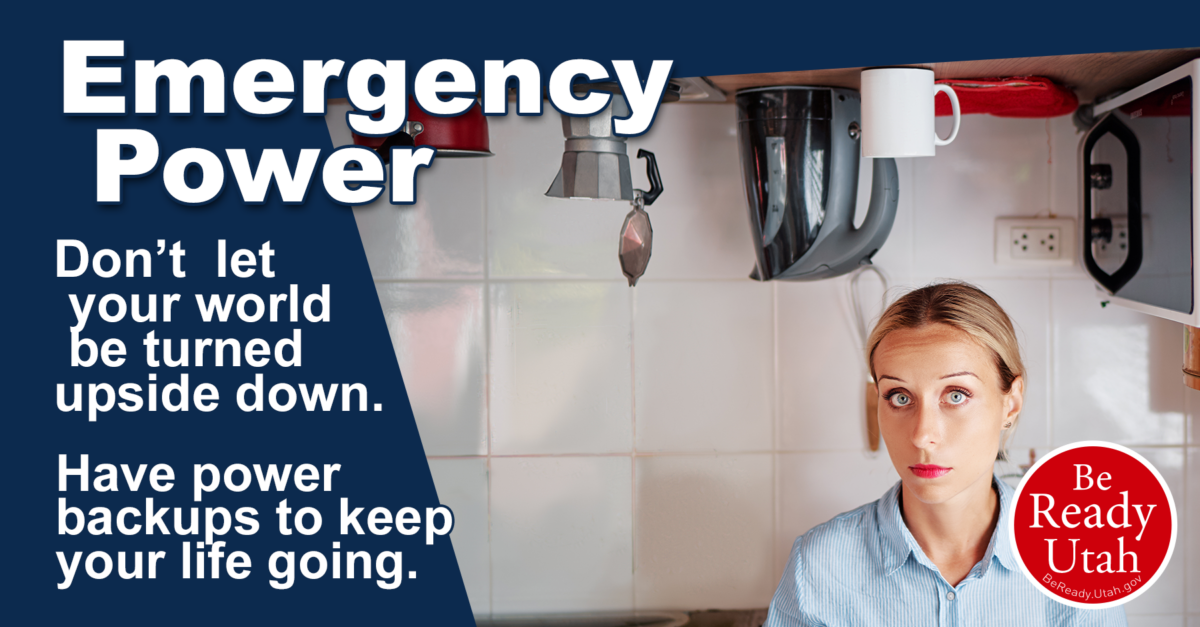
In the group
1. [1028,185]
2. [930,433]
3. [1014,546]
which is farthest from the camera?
[1028,185]

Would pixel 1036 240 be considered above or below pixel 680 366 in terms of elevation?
above

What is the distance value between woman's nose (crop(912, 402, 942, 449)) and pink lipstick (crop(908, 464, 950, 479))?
0.02 m

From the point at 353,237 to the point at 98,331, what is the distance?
41cm

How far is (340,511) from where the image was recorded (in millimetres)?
1345

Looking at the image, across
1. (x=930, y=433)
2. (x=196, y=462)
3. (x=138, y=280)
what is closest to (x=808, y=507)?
(x=930, y=433)

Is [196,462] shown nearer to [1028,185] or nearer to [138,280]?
[138,280]

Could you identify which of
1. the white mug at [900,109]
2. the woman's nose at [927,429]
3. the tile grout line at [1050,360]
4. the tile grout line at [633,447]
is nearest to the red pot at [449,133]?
the tile grout line at [633,447]


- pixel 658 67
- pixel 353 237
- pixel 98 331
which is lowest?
pixel 98 331

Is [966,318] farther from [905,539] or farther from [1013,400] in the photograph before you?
[905,539]

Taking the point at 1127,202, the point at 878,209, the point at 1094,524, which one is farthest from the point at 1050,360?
the point at 1094,524

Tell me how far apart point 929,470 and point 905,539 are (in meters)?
0.10

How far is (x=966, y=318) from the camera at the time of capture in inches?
35.7

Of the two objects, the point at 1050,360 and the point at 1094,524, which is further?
the point at 1050,360

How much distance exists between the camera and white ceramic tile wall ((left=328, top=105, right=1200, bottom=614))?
50.1 inches
